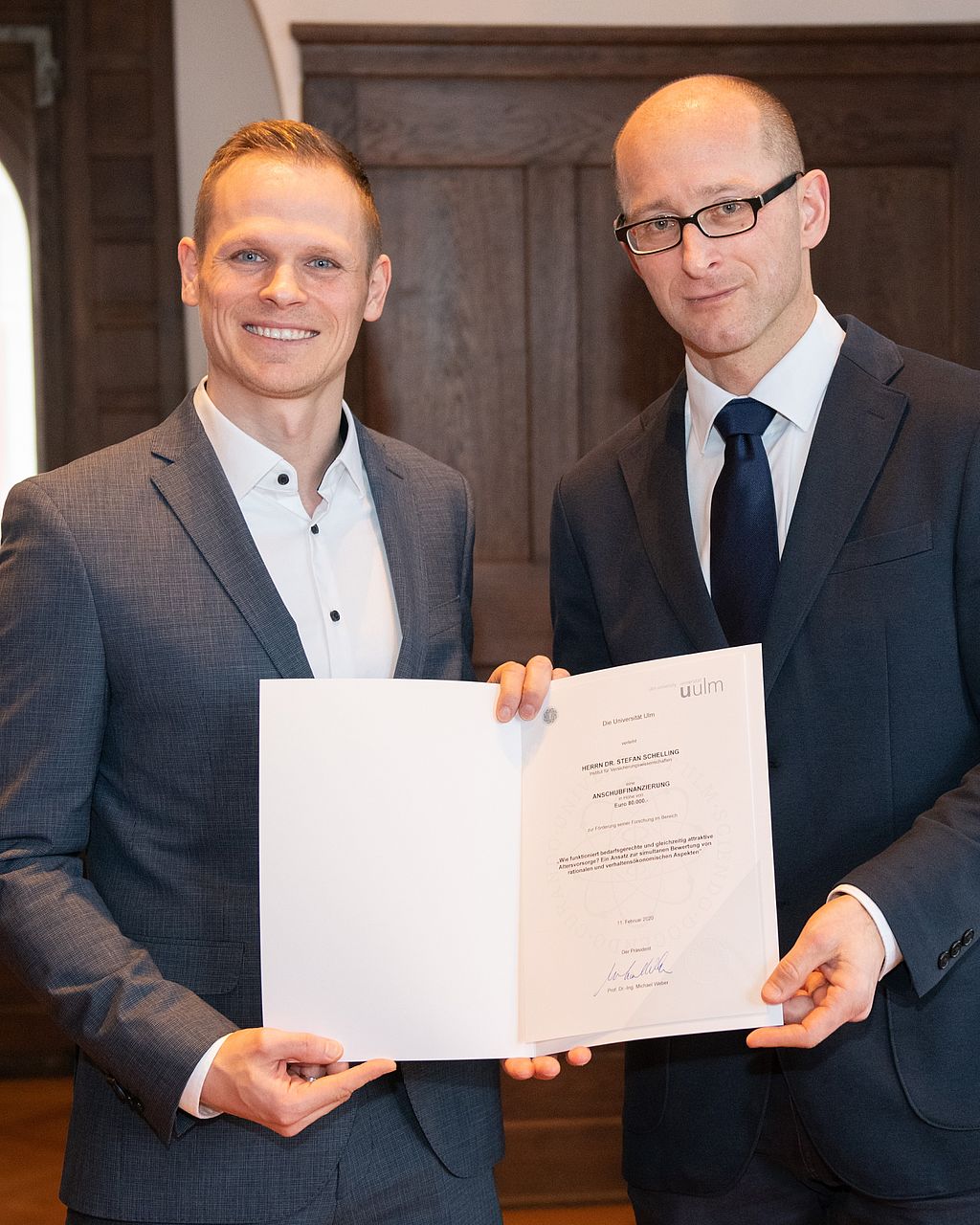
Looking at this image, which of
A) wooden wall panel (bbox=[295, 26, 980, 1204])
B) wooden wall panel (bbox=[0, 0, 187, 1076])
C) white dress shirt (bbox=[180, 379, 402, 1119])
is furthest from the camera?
wooden wall panel (bbox=[0, 0, 187, 1076])

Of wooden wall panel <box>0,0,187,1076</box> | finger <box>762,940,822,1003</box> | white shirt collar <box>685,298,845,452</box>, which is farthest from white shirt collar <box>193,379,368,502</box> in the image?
wooden wall panel <box>0,0,187,1076</box>

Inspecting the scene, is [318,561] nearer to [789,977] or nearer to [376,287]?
[376,287]

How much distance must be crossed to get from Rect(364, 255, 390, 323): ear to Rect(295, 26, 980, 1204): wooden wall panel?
1666mm

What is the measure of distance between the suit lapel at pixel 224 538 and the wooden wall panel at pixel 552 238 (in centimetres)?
185

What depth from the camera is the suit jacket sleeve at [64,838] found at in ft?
4.86

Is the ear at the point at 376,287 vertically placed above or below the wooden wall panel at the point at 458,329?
below

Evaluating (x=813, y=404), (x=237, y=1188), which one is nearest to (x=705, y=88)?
(x=813, y=404)

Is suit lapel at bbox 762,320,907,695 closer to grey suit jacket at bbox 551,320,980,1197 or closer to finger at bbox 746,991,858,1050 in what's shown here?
grey suit jacket at bbox 551,320,980,1197

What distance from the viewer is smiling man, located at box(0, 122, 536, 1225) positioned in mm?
1511

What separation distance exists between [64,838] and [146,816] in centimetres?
10

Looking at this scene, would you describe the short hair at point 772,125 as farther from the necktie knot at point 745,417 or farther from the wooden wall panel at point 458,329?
the wooden wall panel at point 458,329
